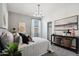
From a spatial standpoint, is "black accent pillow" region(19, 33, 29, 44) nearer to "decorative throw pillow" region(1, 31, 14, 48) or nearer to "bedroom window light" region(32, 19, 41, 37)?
"bedroom window light" region(32, 19, 41, 37)

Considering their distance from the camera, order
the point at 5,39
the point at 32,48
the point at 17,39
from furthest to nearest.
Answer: the point at 32,48 < the point at 17,39 < the point at 5,39

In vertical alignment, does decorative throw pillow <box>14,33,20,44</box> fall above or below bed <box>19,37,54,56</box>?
above

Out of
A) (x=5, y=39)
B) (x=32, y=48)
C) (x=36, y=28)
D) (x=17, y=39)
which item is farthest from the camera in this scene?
(x=36, y=28)

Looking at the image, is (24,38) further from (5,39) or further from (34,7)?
(34,7)

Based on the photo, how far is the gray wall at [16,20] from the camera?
6.50 feet

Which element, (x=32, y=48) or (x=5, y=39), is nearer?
(x=5, y=39)

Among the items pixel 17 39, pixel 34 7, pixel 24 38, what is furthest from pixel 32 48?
pixel 34 7

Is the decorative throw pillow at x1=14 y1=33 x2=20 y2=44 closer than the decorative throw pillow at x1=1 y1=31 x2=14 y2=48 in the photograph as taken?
No

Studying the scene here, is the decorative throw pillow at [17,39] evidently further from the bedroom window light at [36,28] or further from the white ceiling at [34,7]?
the white ceiling at [34,7]

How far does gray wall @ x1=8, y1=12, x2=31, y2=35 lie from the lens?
6.50ft

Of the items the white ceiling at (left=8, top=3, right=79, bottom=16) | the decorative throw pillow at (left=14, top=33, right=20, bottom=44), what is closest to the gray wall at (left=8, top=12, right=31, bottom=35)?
the white ceiling at (left=8, top=3, right=79, bottom=16)

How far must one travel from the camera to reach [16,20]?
2.04m

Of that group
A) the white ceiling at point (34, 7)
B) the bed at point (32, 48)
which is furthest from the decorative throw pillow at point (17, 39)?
the white ceiling at point (34, 7)

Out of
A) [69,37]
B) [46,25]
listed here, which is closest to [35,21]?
[46,25]
